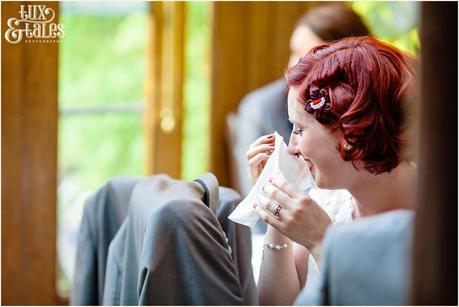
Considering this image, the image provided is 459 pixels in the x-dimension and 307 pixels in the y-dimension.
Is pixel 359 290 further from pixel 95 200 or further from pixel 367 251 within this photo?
pixel 95 200

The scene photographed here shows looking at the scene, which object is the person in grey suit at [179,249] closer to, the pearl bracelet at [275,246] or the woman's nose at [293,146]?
the pearl bracelet at [275,246]

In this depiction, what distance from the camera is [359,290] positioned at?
3.51 feet

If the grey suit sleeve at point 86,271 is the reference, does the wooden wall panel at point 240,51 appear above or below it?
above

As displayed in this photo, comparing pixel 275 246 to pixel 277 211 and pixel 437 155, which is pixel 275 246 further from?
pixel 437 155

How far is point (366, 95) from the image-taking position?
1446 mm

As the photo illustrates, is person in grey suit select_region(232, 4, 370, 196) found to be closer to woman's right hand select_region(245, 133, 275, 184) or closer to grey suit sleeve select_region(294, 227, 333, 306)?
woman's right hand select_region(245, 133, 275, 184)

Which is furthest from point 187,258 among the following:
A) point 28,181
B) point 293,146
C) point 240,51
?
point 240,51

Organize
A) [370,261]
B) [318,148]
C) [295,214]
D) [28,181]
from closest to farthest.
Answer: [370,261] < [295,214] < [318,148] < [28,181]

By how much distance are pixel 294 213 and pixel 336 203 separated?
0.33m

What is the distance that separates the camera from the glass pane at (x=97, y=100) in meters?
3.54

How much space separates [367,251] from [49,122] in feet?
4.82

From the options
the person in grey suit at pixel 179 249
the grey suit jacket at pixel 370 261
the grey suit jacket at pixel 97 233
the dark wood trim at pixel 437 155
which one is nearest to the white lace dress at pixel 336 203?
the person in grey suit at pixel 179 249

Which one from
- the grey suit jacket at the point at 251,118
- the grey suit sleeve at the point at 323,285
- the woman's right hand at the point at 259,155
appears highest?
the woman's right hand at the point at 259,155

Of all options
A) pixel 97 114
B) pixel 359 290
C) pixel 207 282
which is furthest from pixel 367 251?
pixel 97 114
